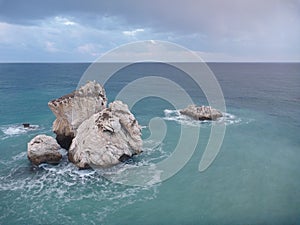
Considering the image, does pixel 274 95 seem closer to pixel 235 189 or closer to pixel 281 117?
pixel 281 117

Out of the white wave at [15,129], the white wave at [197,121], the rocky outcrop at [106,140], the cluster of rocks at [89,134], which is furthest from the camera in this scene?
the white wave at [197,121]

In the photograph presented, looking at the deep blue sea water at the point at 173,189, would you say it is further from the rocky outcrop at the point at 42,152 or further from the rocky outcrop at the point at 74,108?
the rocky outcrop at the point at 74,108

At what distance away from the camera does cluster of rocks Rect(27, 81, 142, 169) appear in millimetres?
33656

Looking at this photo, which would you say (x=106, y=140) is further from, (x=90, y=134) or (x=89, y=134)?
(x=89, y=134)

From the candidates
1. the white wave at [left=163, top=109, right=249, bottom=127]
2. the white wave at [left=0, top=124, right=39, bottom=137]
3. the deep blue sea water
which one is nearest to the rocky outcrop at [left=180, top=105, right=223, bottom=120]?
the white wave at [left=163, top=109, right=249, bottom=127]

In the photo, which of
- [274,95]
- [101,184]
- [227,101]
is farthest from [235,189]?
[274,95]

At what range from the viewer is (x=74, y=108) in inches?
1534

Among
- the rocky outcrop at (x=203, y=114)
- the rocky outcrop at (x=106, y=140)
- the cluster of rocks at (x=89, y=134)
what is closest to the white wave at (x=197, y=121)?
the rocky outcrop at (x=203, y=114)

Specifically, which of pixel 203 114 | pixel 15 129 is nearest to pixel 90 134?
pixel 15 129

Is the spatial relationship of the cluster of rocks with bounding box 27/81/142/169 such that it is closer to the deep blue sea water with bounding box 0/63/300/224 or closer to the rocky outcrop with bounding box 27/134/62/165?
the rocky outcrop with bounding box 27/134/62/165

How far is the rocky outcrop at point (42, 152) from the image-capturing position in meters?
34.5

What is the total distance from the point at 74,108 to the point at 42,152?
301 inches

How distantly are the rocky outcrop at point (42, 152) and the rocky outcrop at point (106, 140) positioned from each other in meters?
2.00

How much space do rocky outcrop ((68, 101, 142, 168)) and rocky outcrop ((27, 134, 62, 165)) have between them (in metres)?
2.00
